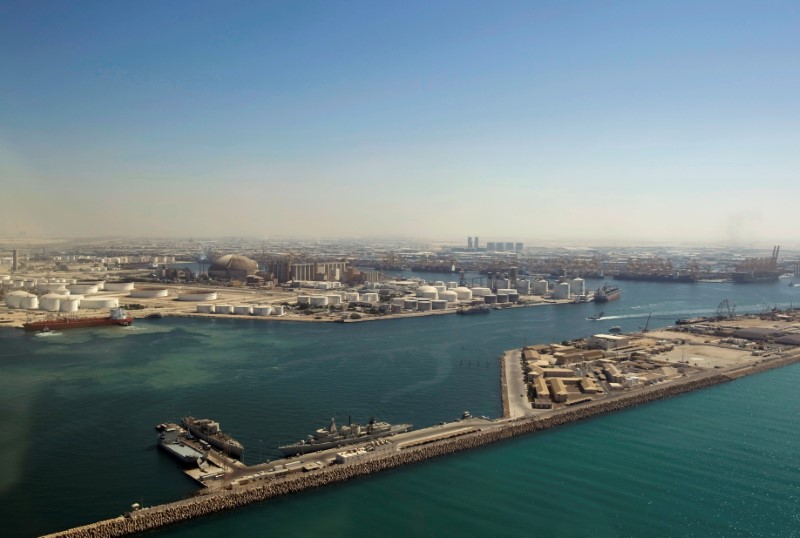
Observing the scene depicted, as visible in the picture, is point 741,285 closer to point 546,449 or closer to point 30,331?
point 546,449

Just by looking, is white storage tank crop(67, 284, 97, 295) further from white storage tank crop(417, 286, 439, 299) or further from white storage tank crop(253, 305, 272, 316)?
white storage tank crop(417, 286, 439, 299)

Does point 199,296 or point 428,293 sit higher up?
point 428,293

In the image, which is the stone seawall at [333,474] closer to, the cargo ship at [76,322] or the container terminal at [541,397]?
the container terminal at [541,397]

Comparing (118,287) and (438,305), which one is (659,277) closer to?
(438,305)

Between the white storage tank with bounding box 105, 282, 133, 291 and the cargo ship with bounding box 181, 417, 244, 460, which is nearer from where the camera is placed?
the cargo ship with bounding box 181, 417, 244, 460

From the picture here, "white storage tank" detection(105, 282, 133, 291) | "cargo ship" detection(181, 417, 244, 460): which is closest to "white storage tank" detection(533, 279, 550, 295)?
"white storage tank" detection(105, 282, 133, 291)

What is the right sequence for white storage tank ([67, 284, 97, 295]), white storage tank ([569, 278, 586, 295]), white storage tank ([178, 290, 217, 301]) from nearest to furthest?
white storage tank ([178, 290, 217, 301])
white storage tank ([67, 284, 97, 295])
white storage tank ([569, 278, 586, 295])

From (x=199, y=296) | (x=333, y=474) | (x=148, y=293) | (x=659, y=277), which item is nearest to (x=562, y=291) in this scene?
(x=659, y=277)

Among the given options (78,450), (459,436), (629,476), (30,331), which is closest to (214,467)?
(78,450)
